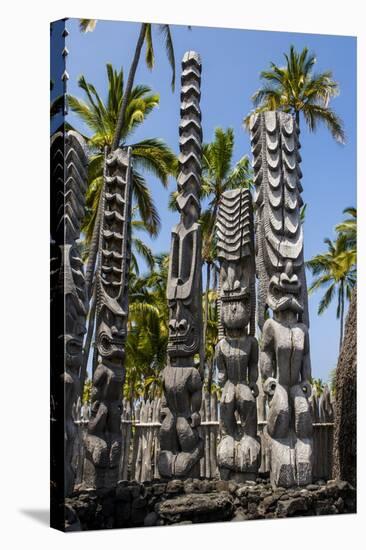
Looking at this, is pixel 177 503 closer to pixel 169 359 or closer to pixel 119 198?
pixel 169 359

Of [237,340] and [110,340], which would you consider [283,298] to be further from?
[110,340]

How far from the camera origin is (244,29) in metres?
11.4

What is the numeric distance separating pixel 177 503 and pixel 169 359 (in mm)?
2037

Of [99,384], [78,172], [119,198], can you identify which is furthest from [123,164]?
[99,384]

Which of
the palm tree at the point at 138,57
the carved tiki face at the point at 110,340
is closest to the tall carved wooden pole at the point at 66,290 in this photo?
the carved tiki face at the point at 110,340

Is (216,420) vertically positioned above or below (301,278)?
below

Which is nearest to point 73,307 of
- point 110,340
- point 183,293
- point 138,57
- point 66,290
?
point 66,290

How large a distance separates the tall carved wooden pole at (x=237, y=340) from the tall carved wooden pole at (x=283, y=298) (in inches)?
11.0

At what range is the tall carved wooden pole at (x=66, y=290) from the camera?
10164mm

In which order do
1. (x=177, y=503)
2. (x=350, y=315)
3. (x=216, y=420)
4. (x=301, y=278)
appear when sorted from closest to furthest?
(x=177, y=503)
(x=301, y=278)
(x=350, y=315)
(x=216, y=420)

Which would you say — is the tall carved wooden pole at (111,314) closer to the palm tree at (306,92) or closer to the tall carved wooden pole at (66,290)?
the tall carved wooden pole at (66,290)

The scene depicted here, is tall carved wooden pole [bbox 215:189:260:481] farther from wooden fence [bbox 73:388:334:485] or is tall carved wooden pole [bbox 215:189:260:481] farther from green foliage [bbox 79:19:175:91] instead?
green foliage [bbox 79:19:175:91]

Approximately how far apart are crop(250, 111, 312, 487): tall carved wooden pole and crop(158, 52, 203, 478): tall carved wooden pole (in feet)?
2.75

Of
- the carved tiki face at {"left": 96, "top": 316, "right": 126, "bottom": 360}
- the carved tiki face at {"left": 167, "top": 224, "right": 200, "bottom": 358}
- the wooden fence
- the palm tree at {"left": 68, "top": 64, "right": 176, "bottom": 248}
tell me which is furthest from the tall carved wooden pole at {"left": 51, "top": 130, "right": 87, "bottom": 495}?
the palm tree at {"left": 68, "top": 64, "right": 176, "bottom": 248}
